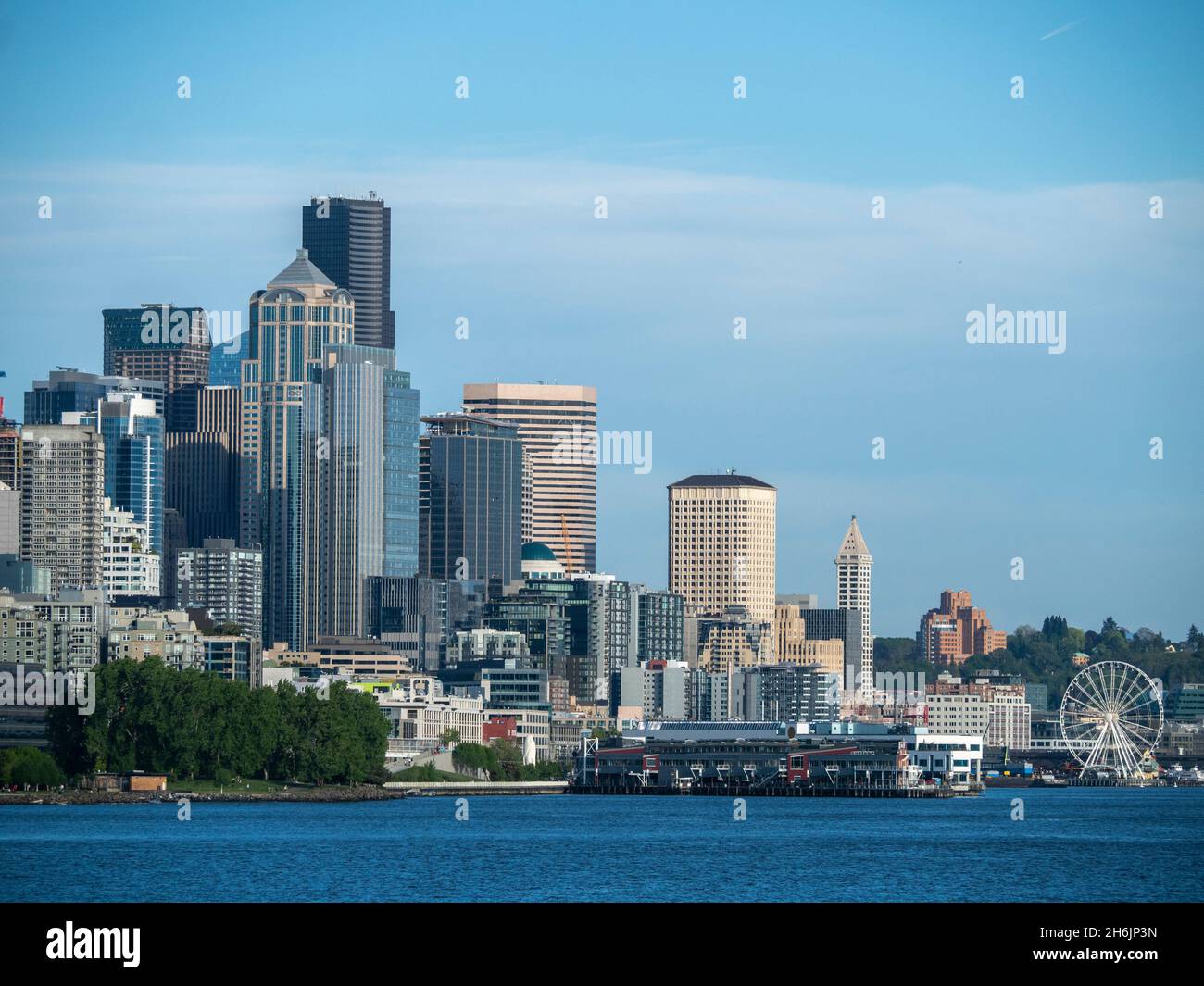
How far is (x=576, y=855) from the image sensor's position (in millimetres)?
90000

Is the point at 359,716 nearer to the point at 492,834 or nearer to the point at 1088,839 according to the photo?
the point at 492,834

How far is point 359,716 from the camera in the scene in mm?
159000

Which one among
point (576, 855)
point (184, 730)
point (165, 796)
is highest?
point (184, 730)

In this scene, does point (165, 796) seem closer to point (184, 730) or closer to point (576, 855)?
point (184, 730)

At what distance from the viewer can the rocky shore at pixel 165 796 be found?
437 feet

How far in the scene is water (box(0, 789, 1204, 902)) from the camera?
234 feet

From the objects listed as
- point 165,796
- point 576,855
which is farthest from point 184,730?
point 576,855

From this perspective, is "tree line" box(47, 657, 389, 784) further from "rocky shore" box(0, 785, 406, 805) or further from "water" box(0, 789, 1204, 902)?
"water" box(0, 789, 1204, 902)

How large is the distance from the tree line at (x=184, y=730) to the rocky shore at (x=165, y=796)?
2.62 m

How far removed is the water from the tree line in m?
8.58

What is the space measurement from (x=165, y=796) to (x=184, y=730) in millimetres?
6799

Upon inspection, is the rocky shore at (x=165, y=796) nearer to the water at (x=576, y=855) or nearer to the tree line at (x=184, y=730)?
the water at (x=576, y=855)
